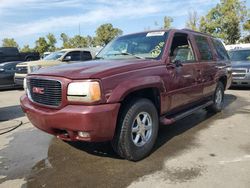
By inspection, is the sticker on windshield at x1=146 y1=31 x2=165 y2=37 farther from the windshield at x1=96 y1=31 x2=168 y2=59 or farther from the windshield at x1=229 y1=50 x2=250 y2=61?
the windshield at x1=229 y1=50 x2=250 y2=61

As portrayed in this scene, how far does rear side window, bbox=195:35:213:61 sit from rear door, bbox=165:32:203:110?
13.8 inches

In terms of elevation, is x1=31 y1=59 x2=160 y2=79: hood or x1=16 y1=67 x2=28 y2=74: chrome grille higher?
x1=31 y1=59 x2=160 y2=79: hood

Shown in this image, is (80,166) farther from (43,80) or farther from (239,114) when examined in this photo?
(239,114)

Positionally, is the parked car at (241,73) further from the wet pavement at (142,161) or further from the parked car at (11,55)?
the parked car at (11,55)

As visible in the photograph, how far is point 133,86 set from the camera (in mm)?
3961

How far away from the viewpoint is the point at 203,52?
616cm

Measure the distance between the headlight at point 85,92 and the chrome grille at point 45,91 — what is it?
218 millimetres

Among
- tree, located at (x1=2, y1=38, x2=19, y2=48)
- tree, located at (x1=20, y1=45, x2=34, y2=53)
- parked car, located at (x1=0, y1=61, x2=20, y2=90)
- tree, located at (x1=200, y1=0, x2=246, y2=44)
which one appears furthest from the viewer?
tree, located at (x1=2, y1=38, x2=19, y2=48)

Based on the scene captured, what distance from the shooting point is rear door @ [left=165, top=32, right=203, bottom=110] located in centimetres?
482

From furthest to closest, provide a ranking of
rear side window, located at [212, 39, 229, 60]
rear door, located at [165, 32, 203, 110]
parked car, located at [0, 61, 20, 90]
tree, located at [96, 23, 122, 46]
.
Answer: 1. tree, located at [96, 23, 122, 46]
2. parked car, located at [0, 61, 20, 90]
3. rear side window, located at [212, 39, 229, 60]
4. rear door, located at [165, 32, 203, 110]

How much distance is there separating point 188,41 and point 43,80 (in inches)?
116

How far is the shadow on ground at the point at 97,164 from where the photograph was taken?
3.71 m

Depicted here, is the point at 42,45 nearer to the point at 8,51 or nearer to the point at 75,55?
the point at 8,51

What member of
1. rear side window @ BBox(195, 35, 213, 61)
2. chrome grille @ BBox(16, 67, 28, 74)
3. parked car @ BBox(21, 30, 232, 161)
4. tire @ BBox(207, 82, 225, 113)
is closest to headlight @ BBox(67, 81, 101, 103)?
parked car @ BBox(21, 30, 232, 161)
